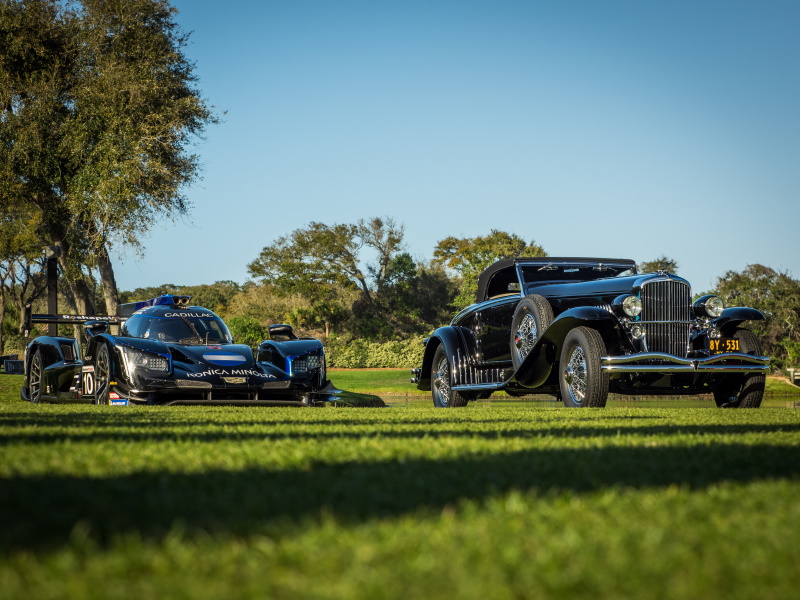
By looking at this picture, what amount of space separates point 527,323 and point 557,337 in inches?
21.0

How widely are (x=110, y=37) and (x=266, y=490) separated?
25.6 meters

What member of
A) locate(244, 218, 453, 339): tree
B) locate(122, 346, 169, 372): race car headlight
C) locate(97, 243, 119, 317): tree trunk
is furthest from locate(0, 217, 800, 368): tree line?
Answer: locate(122, 346, 169, 372): race car headlight

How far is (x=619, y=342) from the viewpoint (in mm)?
10141

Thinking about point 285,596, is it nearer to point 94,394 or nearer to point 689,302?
point 689,302

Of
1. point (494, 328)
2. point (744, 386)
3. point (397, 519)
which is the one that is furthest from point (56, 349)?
point (397, 519)

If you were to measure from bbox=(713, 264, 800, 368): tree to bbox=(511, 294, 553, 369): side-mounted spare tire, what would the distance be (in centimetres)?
3476

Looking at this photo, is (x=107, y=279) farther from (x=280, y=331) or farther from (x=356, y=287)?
(x=356, y=287)

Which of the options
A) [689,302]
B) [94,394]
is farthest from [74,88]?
[689,302]

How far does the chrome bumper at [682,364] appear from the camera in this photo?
9477mm

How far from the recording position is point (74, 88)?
24609 millimetres

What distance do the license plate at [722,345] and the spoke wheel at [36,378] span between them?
10046mm

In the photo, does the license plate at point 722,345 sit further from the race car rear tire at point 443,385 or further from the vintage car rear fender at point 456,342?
the race car rear tire at point 443,385

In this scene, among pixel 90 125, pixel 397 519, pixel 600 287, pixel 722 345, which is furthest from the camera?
pixel 90 125

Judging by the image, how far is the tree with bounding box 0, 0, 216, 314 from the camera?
935 inches
